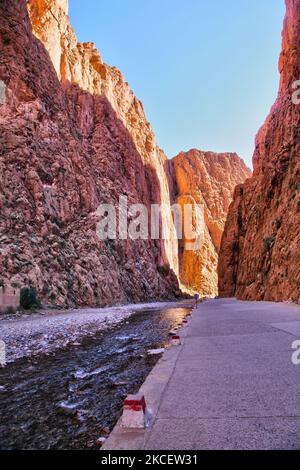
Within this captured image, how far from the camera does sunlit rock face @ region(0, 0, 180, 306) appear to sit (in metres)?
30.8

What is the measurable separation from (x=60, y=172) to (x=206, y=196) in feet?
295

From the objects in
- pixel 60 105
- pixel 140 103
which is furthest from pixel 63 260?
pixel 140 103

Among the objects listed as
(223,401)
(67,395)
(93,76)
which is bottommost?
(67,395)

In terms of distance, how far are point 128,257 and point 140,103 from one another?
5096cm

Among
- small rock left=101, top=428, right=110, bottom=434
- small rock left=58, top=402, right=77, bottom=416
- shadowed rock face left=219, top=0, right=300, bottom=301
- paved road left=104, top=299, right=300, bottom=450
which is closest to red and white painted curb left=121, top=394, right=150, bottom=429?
paved road left=104, top=299, right=300, bottom=450

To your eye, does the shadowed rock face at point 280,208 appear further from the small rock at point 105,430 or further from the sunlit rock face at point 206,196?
the sunlit rock face at point 206,196

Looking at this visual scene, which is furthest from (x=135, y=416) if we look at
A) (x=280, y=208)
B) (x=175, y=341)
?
(x=280, y=208)

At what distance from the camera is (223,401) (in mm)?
3455

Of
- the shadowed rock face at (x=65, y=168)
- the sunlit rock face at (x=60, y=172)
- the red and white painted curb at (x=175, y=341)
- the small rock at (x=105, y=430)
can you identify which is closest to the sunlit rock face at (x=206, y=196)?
the shadowed rock face at (x=65, y=168)

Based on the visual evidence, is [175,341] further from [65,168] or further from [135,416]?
[65,168]

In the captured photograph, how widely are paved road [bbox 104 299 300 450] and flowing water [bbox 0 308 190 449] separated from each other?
2.06 feet

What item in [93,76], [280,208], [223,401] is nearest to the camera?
[223,401]

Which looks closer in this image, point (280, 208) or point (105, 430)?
point (105, 430)

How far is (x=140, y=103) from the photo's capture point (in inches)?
3452
